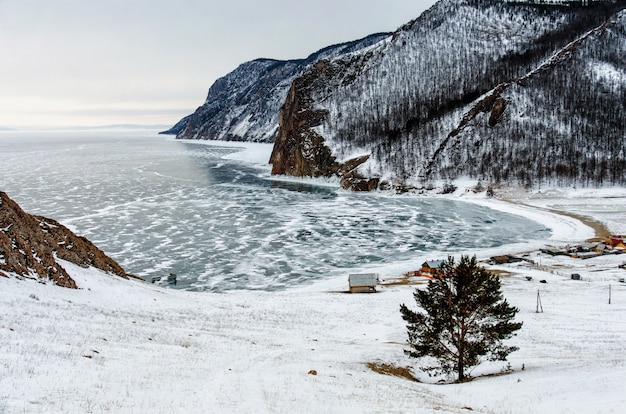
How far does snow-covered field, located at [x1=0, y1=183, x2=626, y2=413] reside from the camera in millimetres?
8727

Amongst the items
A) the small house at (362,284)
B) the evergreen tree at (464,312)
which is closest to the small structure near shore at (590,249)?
the small house at (362,284)

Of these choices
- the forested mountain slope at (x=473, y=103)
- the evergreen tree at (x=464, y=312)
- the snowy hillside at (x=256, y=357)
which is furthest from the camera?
the forested mountain slope at (x=473, y=103)

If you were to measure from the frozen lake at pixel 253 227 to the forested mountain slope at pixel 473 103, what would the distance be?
69.8ft

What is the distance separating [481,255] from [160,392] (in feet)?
112

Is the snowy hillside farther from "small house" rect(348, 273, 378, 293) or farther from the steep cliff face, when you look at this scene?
"small house" rect(348, 273, 378, 293)

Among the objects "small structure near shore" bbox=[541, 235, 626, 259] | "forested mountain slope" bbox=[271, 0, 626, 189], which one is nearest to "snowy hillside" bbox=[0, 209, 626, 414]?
"small structure near shore" bbox=[541, 235, 626, 259]

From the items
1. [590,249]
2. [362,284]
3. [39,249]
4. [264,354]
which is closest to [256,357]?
[264,354]

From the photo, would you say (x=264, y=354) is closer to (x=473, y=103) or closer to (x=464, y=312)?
(x=464, y=312)

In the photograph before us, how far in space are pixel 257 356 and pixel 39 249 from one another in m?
11.8

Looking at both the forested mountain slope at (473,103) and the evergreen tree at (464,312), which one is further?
the forested mountain slope at (473,103)

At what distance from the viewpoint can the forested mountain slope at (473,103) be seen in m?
84.9

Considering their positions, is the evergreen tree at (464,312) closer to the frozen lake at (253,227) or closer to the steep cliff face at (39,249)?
A: the steep cliff face at (39,249)

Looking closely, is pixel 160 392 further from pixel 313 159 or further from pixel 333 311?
pixel 313 159

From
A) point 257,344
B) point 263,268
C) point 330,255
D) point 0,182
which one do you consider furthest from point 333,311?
point 0,182
